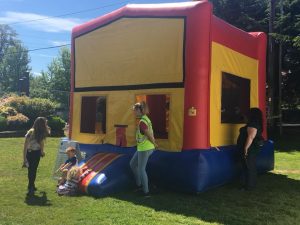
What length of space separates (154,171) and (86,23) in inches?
174

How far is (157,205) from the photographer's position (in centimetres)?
744

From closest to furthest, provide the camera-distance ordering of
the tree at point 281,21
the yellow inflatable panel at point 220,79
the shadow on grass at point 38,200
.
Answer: the shadow on grass at point 38,200
the yellow inflatable panel at point 220,79
the tree at point 281,21

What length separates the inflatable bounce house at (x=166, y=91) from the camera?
8.41 m

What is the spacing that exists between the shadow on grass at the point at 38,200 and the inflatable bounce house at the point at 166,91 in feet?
2.68

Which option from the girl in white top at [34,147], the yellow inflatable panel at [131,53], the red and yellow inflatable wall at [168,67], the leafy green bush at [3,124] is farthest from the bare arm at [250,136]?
the leafy green bush at [3,124]

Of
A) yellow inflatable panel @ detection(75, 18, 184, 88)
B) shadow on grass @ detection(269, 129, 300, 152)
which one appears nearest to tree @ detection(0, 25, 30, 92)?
shadow on grass @ detection(269, 129, 300, 152)

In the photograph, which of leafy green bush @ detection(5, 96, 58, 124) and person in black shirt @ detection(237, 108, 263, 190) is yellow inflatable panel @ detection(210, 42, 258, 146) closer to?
person in black shirt @ detection(237, 108, 263, 190)

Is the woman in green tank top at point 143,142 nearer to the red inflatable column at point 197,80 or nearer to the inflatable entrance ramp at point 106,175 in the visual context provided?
the inflatable entrance ramp at point 106,175

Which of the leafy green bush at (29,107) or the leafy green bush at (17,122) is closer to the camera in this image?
the leafy green bush at (17,122)

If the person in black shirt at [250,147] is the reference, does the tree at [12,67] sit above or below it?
above

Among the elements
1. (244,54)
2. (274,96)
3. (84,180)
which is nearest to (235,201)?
(84,180)

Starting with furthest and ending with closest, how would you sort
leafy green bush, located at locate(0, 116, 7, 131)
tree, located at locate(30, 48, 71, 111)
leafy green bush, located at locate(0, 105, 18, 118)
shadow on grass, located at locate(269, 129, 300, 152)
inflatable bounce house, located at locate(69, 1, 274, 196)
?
tree, located at locate(30, 48, 71, 111), leafy green bush, located at locate(0, 105, 18, 118), leafy green bush, located at locate(0, 116, 7, 131), shadow on grass, located at locate(269, 129, 300, 152), inflatable bounce house, located at locate(69, 1, 274, 196)

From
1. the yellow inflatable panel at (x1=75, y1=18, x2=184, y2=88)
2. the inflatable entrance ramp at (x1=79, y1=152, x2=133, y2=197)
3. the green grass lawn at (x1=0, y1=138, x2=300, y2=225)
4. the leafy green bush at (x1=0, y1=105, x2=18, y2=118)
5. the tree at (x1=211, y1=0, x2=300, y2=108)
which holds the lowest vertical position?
the green grass lawn at (x1=0, y1=138, x2=300, y2=225)

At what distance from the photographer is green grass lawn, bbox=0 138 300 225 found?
661 cm
